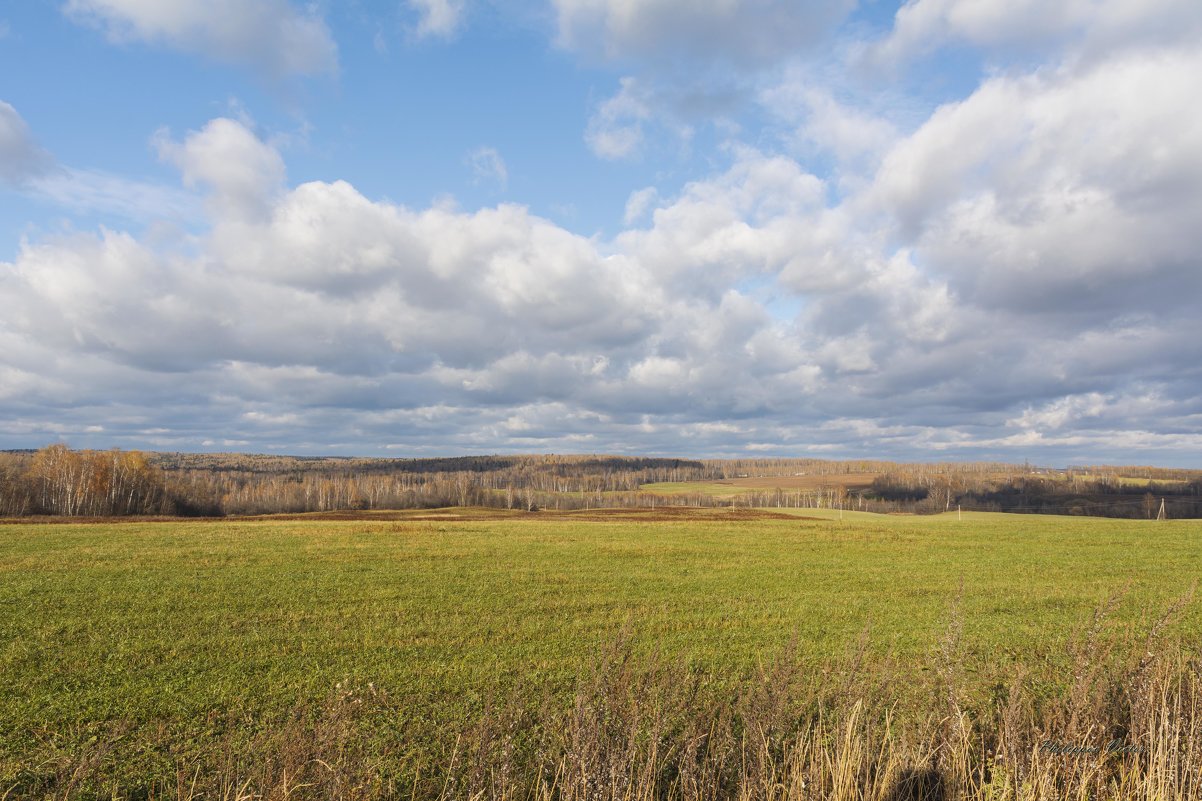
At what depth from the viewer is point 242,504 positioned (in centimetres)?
12706

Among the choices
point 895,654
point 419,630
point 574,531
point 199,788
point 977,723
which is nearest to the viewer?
point 199,788

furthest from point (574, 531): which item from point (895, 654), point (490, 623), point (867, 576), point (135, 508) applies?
point (135, 508)

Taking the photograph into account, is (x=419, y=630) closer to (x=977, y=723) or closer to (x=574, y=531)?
(x=977, y=723)

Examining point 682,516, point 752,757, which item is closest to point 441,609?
point 752,757

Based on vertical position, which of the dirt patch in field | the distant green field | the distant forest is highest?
the distant green field

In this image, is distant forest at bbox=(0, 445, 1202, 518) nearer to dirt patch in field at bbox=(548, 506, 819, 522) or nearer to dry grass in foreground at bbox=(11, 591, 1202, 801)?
dirt patch in field at bbox=(548, 506, 819, 522)

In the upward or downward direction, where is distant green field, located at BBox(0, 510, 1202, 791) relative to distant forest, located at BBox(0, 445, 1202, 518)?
upward

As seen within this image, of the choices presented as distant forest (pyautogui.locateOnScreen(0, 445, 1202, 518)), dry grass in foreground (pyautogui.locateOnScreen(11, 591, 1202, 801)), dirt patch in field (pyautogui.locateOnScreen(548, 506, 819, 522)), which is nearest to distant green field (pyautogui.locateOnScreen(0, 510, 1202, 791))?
dry grass in foreground (pyautogui.locateOnScreen(11, 591, 1202, 801))

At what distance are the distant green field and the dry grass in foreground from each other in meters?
1.00

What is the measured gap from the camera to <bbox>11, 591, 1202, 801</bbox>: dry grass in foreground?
564 centimetres

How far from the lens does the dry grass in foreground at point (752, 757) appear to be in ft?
18.5

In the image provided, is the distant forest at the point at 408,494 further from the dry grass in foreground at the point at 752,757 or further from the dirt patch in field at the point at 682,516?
the dry grass in foreground at the point at 752,757

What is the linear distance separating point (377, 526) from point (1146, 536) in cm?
5133

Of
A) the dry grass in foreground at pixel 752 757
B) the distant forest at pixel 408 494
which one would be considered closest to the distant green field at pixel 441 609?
the dry grass in foreground at pixel 752 757
